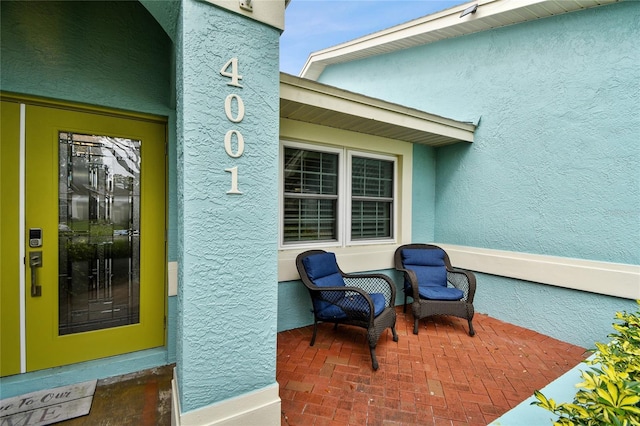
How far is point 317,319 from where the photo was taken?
136 inches

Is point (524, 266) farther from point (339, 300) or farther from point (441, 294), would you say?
point (339, 300)

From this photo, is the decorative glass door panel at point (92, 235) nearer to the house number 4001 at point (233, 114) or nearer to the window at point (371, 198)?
the house number 4001 at point (233, 114)

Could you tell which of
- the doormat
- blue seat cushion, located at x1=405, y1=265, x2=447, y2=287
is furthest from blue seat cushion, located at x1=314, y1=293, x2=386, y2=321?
the doormat

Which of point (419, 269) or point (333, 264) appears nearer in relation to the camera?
point (333, 264)

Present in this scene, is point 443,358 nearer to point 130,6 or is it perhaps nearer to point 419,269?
point 419,269

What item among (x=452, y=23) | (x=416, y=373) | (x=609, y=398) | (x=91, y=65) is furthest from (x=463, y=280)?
(x=91, y=65)

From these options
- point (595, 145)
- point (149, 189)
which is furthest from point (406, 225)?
point (149, 189)

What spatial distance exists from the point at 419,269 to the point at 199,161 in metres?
3.79

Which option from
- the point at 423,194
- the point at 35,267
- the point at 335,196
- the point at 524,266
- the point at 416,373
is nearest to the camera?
the point at 35,267

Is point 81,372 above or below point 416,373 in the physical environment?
above

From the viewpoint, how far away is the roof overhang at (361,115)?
316cm

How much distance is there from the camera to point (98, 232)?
109 inches

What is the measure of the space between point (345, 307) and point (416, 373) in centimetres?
96

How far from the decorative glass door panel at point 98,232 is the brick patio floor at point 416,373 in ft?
6.08
